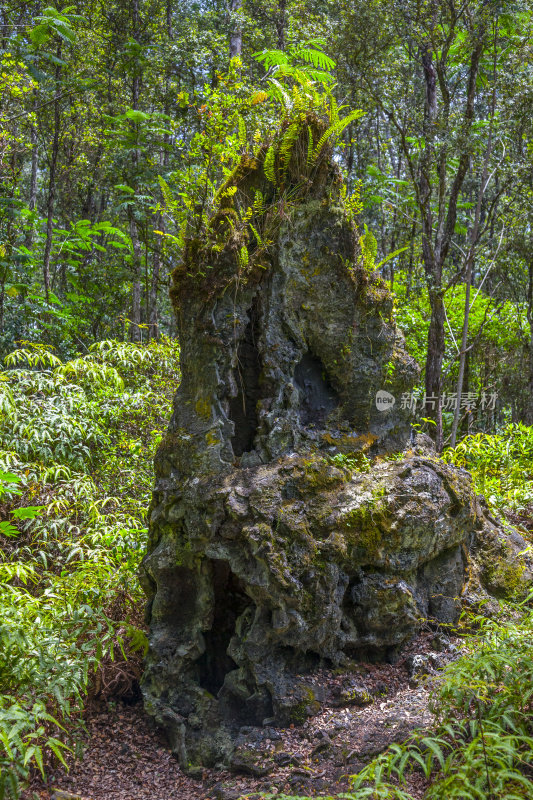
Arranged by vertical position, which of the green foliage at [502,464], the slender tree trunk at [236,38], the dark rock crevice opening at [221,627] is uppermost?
the slender tree trunk at [236,38]

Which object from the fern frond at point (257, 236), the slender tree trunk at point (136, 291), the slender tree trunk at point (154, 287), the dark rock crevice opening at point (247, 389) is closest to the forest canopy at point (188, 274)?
the fern frond at point (257, 236)

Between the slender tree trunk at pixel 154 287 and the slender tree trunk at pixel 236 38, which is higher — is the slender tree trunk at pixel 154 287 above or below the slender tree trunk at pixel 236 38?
below

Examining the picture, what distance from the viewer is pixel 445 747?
3064 millimetres

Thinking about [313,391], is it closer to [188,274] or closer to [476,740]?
[188,274]

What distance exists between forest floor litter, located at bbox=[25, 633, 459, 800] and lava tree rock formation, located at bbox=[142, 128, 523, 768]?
0.38 feet

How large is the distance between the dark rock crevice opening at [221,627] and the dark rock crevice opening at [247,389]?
823 mm

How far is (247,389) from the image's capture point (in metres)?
4.26

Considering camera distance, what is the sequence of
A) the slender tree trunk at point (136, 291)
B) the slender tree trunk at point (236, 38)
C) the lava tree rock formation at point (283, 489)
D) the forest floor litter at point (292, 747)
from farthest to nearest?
the slender tree trunk at point (136, 291)
the slender tree trunk at point (236, 38)
the lava tree rock formation at point (283, 489)
the forest floor litter at point (292, 747)

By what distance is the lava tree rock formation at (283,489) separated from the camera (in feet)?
12.0

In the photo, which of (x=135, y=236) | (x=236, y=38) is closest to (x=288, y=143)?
(x=236, y=38)

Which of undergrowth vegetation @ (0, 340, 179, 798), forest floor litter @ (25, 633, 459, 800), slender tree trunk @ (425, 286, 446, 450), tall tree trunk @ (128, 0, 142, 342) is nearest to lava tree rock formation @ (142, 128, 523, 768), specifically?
forest floor litter @ (25, 633, 459, 800)

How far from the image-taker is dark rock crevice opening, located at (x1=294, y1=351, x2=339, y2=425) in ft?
14.3

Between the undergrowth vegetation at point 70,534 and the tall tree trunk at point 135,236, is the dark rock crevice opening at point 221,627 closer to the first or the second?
the undergrowth vegetation at point 70,534

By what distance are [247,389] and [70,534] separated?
2919mm
